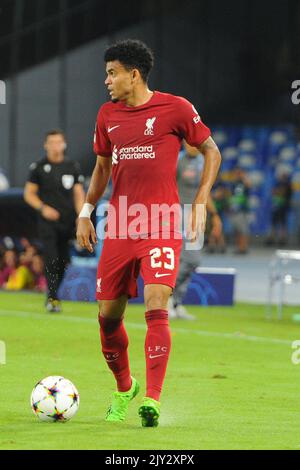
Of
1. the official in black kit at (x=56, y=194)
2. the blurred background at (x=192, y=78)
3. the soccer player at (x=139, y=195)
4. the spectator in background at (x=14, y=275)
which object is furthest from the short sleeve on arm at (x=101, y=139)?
the blurred background at (x=192, y=78)

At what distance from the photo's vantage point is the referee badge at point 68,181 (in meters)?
17.3

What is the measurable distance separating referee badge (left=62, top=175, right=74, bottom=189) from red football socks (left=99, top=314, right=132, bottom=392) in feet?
29.0

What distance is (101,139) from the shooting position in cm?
865

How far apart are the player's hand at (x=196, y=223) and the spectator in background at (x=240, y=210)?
2590 centimetres

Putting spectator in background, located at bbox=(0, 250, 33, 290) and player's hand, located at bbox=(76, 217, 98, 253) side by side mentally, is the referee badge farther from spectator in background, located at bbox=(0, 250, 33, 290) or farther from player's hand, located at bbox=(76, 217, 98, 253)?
player's hand, located at bbox=(76, 217, 98, 253)

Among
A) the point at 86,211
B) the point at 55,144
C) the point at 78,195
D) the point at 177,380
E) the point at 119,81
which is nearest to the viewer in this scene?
the point at 119,81

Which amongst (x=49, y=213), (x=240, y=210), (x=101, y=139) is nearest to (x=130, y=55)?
(x=101, y=139)

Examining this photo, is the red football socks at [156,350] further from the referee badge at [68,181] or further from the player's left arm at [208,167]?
the referee badge at [68,181]

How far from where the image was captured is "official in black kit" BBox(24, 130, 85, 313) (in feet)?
56.2

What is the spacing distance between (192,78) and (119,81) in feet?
111

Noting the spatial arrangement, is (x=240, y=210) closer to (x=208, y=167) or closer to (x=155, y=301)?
(x=208, y=167)

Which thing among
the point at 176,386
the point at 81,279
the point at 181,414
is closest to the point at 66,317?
the point at 81,279

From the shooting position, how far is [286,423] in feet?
27.6

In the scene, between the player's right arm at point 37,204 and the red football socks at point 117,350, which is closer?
the red football socks at point 117,350
